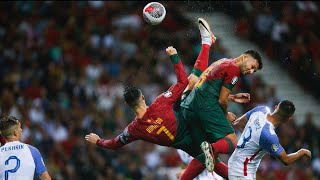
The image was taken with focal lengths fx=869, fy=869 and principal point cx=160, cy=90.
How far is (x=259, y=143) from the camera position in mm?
11289

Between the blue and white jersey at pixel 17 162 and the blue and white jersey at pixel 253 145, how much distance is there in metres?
2.62

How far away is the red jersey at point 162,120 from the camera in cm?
1209

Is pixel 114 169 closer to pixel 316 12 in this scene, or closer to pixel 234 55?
pixel 234 55

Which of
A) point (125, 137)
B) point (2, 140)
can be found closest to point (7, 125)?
point (2, 140)

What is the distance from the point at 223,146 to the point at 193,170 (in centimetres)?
59

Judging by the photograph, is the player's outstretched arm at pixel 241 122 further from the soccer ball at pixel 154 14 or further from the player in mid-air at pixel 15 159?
the player in mid-air at pixel 15 159

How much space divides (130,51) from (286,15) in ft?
14.5

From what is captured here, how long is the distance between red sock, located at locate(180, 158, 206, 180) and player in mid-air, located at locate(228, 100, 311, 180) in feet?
2.43

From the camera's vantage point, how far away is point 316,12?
22.8 m

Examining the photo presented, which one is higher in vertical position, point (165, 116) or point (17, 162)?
point (165, 116)

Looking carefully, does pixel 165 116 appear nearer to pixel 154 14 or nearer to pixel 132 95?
pixel 132 95

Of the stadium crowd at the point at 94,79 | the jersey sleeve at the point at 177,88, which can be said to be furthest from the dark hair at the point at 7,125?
the stadium crowd at the point at 94,79

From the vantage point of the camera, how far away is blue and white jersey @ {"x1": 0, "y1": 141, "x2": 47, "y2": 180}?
10602 mm

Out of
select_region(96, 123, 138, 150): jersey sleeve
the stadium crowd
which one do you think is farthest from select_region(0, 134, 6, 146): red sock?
the stadium crowd
